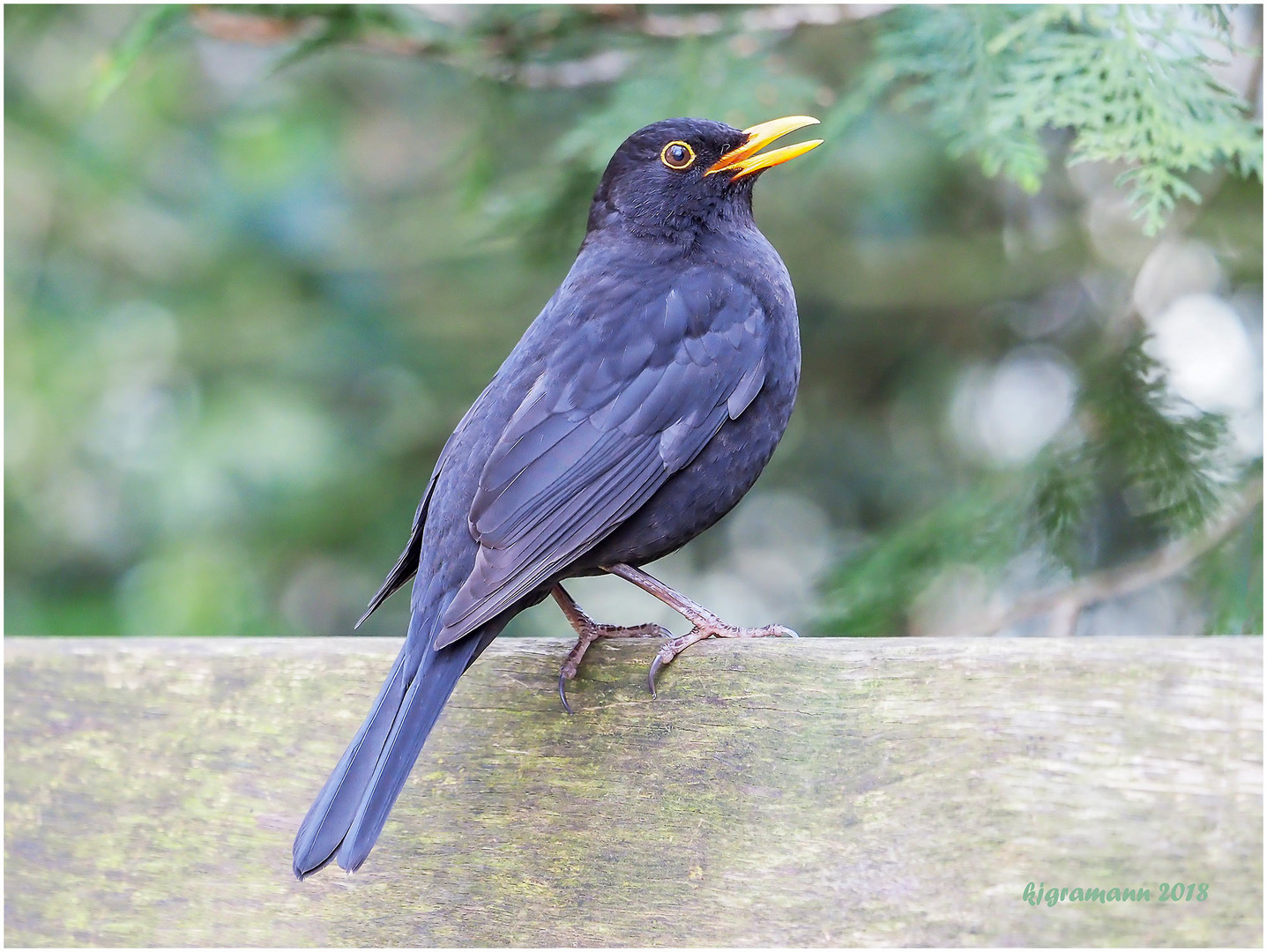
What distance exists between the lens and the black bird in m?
2.00

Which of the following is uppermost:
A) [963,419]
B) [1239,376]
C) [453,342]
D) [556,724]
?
[556,724]

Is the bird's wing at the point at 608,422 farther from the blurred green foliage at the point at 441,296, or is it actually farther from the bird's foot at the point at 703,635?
the blurred green foliage at the point at 441,296

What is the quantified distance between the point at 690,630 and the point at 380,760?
0.62 meters

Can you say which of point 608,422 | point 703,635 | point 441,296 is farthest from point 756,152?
point 441,296

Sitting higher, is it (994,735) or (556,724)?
(994,735)

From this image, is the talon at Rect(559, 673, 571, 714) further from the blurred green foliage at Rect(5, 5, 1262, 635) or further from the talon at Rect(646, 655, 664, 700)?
the blurred green foliage at Rect(5, 5, 1262, 635)

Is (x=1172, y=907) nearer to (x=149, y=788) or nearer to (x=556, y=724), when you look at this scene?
(x=556, y=724)

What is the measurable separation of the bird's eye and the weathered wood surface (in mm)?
1270

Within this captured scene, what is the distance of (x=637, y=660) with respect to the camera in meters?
1.96

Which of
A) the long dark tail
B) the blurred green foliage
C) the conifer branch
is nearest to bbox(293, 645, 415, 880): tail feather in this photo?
the long dark tail

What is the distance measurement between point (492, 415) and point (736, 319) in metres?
0.53

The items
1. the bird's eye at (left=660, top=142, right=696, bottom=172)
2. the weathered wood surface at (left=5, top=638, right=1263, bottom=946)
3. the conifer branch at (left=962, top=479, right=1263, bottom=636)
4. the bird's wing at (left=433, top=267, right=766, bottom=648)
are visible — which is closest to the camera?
the weathered wood surface at (left=5, top=638, right=1263, bottom=946)

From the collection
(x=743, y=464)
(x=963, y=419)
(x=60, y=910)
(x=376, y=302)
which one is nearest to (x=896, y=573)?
(x=743, y=464)

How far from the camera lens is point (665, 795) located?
181cm
